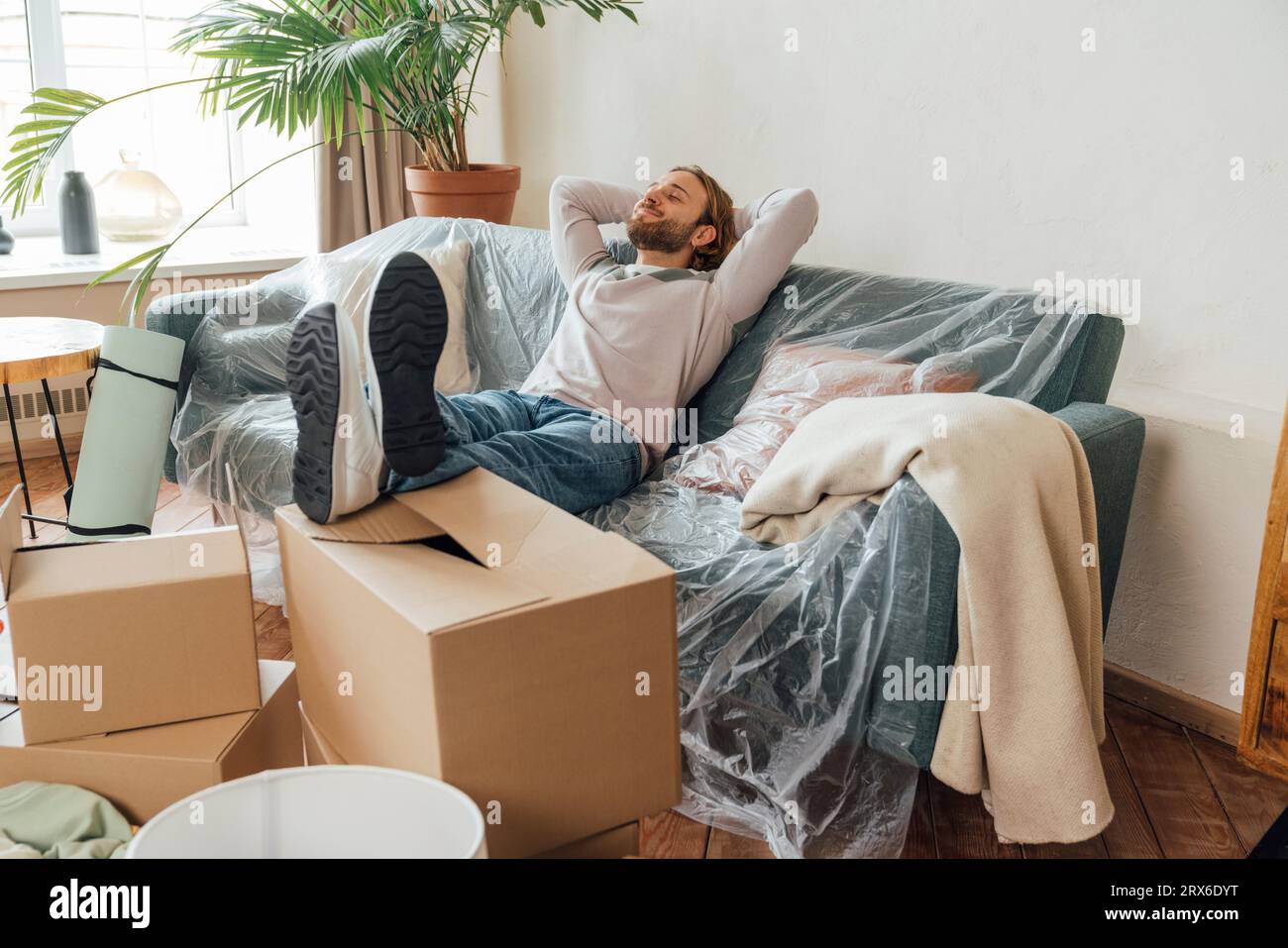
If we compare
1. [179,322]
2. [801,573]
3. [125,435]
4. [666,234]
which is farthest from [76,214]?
[801,573]

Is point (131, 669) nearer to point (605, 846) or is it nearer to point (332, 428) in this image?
point (332, 428)

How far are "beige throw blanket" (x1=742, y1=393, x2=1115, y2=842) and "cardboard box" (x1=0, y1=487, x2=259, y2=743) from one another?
0.79 meters

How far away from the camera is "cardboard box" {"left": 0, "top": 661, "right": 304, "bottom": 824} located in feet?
4.07

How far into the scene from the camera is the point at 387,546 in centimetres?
122

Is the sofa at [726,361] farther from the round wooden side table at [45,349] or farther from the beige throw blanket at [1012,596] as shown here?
the round wooden side table at [45,349]

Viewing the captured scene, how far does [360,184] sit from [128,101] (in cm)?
94

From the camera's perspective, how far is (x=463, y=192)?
116 inches

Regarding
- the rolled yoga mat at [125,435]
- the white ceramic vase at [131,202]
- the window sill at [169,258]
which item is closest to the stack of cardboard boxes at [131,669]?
the rolled yoga mat at [125,435]

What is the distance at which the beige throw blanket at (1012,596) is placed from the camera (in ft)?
4.58

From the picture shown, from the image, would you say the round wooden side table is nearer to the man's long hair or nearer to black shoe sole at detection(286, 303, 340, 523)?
black shoe sole at detection(286, 303, 340, 523)

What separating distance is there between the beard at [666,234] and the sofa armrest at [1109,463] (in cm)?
84
